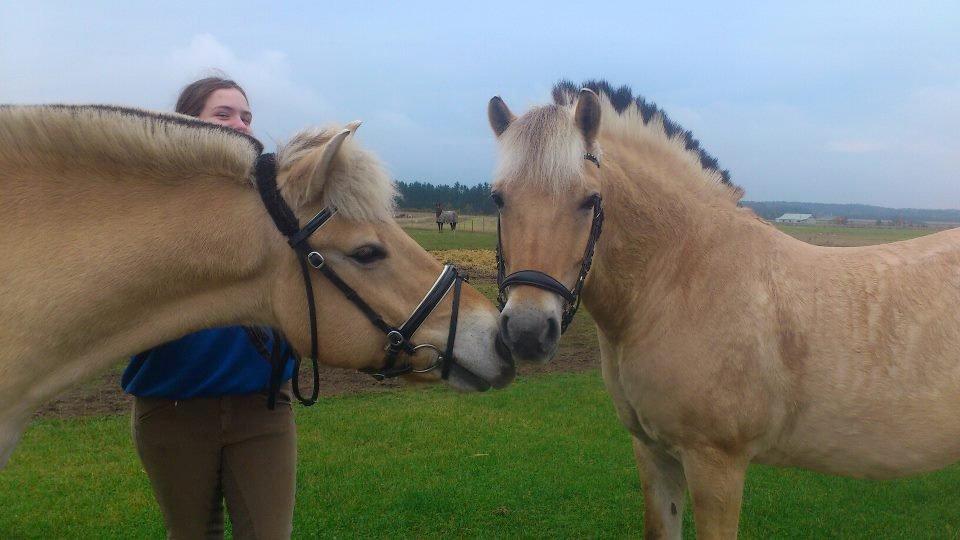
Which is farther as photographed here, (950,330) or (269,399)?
(950,330)

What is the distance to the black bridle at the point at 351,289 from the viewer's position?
1.96 metres

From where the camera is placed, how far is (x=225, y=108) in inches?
104

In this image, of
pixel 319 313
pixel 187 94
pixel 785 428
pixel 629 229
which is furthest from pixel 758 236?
pixel 187 94

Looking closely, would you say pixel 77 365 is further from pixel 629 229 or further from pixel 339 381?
pixel 339 381

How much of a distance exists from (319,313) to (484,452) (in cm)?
453

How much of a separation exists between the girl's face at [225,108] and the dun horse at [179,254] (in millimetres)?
666

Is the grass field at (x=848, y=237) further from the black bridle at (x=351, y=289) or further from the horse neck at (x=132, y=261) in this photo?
the horse neck at (x=132, y=261)

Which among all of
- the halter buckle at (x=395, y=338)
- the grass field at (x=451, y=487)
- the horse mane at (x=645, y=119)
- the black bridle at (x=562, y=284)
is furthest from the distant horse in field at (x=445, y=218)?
the halter buckle at (x=395, y=338)

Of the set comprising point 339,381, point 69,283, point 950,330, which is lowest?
point 339,381

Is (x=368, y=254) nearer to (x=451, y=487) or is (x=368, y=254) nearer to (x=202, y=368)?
(x=202, y=368)

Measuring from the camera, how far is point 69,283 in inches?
69.3

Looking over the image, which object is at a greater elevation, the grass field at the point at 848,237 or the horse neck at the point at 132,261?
the horse neck at the point at 132,261

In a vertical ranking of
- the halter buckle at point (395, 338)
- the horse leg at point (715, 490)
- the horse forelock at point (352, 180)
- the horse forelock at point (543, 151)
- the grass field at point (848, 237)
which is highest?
the horse forelock at point (543, 151)

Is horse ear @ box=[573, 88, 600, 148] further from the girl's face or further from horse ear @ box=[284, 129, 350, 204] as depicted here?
the girl's face
